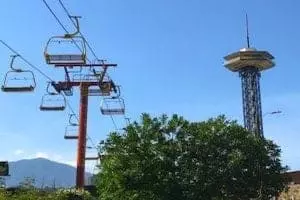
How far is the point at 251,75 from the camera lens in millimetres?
184125

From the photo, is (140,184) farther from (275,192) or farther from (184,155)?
(275,192)

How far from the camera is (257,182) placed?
1953 inches

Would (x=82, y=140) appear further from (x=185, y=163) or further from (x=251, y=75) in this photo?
(x=251, y=75)

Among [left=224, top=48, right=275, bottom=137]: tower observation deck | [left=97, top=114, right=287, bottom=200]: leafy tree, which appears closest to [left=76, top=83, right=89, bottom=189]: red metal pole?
[left=97, top=114, right=287, bottom=200]: leafy tree

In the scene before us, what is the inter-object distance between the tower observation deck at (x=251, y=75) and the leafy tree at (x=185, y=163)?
130 metres

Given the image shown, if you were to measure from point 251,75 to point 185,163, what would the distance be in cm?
13909

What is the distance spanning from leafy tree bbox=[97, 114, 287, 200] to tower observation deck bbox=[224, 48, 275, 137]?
425ft

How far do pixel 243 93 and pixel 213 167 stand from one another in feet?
451

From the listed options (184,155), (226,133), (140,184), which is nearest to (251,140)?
(226,133)

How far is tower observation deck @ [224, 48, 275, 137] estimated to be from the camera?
592 feet

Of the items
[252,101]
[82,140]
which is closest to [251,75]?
[252,101]

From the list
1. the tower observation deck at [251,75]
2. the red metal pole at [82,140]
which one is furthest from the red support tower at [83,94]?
the tower observation deck at [251,75]

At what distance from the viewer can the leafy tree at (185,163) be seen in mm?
47094

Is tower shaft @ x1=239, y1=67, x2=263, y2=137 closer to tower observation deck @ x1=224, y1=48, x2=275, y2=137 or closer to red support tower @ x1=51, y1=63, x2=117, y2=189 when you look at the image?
tower observation deck @ x1=224, y1=48, x2=275, y2=137
